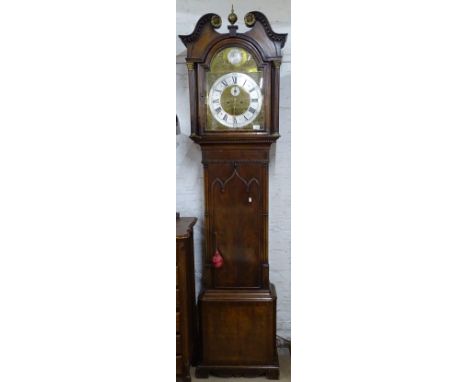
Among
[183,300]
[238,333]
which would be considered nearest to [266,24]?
[183,300]

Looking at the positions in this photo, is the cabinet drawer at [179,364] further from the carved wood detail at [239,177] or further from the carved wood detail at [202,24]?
the carved wood detail at [202,24]

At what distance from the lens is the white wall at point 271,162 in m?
1.57

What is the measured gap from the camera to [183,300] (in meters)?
1.33

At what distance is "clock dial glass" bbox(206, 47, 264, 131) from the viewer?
52.4 inches

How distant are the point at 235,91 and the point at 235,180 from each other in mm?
346

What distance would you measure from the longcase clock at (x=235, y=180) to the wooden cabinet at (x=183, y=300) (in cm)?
7

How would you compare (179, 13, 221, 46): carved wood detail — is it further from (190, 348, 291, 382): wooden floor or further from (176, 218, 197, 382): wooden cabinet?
(190, 348, 291, 382): wooden floor

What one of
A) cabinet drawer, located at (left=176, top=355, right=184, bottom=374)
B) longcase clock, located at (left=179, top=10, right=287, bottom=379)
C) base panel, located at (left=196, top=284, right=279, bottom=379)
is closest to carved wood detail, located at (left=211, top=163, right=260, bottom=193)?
longcase clock, located at (left=179, top=10, right=287, bottom=379)

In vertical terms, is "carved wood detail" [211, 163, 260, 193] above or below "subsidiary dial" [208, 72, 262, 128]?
below

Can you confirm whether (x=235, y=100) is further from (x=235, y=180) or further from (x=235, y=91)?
(x=235, y=180)

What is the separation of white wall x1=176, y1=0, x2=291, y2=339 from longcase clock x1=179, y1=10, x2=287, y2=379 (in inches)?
9.2

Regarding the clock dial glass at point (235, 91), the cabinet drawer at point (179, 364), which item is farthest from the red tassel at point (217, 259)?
the clock dial glass at point (235, 91)
